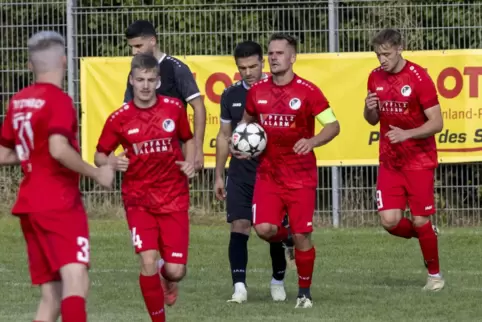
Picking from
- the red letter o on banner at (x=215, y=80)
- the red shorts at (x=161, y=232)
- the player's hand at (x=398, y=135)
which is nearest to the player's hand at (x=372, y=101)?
the player's hand at (x=398, y=135)

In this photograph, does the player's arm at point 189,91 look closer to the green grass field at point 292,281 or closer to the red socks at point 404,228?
the green grass field at point 292,281

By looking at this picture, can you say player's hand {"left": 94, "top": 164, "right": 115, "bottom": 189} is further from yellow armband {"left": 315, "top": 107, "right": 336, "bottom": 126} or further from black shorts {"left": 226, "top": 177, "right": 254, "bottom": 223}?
black shorts {"left": 226, "top": 177, "right": 254, "bottom": 223}

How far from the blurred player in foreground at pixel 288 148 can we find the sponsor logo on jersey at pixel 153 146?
1494mm

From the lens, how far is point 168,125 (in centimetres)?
880

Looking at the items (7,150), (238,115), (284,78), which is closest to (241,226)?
(238,115)

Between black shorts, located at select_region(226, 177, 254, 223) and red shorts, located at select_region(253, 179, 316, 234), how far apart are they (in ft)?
2.37

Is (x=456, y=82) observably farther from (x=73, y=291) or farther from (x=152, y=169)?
(x=73, y=291)

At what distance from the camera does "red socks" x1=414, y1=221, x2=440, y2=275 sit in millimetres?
11289

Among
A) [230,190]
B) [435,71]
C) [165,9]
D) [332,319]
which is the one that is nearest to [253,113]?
[230,190]

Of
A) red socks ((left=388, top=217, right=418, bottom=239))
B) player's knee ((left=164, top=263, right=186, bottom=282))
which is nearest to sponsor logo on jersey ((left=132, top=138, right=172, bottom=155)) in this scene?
player's knee ((left=164, top=263, right=186, bottom=282))

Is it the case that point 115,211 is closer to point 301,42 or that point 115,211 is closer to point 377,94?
point 301,42

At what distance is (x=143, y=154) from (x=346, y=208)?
27.0 feet

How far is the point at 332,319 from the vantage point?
31.2 feet

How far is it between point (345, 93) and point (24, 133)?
930 centimetres
